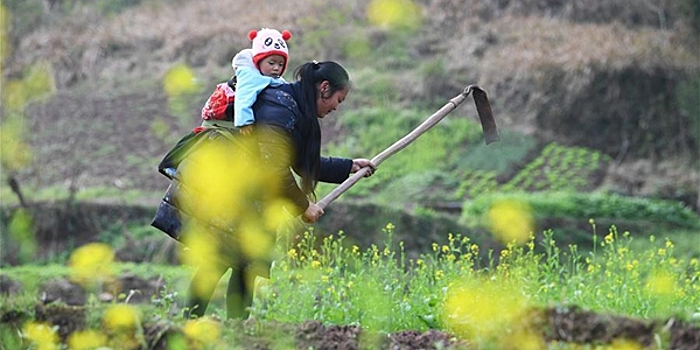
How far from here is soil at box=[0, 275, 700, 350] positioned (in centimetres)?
407

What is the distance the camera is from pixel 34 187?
47.0 ft

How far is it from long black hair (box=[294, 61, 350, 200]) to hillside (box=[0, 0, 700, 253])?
7261 millimetres

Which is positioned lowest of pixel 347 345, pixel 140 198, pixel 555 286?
pixel 140 198

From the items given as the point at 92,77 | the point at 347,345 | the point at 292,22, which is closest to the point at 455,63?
the point at 292,22

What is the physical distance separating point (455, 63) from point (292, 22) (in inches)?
112

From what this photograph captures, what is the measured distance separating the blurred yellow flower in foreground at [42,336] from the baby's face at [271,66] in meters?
1.79

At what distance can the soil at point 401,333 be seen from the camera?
4.07m

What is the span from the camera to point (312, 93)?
5.85 m

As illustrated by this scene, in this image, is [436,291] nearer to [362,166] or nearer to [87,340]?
[362,166]

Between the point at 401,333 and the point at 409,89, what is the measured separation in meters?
12.3

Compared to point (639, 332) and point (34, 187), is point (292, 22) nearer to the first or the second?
point (34, 187)

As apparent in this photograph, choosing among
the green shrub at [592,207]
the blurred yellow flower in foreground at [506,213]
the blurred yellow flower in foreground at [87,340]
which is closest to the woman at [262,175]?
the blurred yellow flower in foreground at [87,340]

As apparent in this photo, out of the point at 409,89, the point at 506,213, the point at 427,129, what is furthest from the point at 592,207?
the point at 427,129

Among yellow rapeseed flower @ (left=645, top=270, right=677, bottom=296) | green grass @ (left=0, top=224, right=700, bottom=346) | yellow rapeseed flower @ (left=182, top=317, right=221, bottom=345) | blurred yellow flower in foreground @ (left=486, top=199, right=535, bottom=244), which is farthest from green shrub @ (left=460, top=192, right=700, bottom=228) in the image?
yellow rapeseed flower @ (left=182, top=317, right=221, bottom=345)
